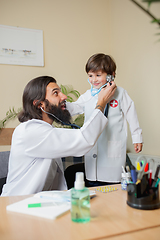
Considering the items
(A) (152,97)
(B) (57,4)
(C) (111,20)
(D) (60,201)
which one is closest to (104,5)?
(C) (111,20)

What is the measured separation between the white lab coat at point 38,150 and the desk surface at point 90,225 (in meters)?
0.43

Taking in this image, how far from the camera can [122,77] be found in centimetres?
349

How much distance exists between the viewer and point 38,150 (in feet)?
4.61

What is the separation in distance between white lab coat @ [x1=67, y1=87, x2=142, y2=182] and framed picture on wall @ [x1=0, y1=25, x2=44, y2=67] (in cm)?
184

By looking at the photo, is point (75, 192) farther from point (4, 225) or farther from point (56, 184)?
point (56, 184)

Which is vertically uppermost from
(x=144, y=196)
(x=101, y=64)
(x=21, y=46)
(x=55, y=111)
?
(x=21, y=46)

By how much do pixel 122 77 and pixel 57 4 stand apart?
1493 mm

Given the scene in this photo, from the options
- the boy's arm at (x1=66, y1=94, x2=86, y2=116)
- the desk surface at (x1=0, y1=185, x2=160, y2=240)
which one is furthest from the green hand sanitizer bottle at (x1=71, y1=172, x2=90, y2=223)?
the boy's arm at (x1=66, y1=94, x2=86, y2=116)

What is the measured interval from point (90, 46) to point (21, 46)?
1.09 metres

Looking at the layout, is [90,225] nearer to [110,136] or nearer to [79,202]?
[79,202]

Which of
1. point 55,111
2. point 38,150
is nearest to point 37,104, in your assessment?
point 55,111

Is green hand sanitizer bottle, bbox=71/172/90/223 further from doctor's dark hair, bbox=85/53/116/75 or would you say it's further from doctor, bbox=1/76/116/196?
doctor's dark hair, bbox=85/53/116/75

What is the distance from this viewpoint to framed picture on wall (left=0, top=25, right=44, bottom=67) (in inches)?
131

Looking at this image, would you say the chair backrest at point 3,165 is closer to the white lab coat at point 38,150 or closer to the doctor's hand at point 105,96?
the white lab coat at point 38,150
